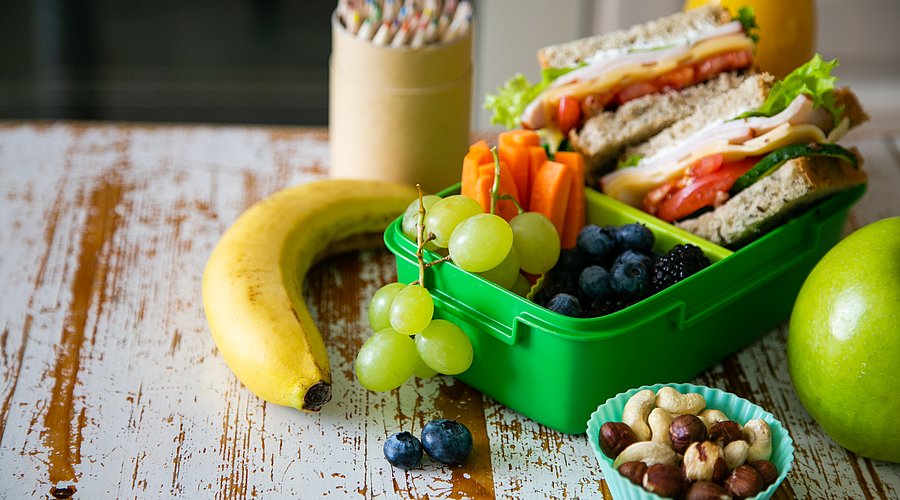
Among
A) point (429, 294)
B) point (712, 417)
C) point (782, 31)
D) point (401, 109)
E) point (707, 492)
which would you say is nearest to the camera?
point (707, 492)

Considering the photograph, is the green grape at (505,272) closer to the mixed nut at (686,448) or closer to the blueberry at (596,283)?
the blueberry at (596,283)

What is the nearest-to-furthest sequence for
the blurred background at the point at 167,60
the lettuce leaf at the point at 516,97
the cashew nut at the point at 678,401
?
the cashew nut at the point at 678,401
the lettuce leaf at the point at 516,97
the blurred background at the point at 167,60

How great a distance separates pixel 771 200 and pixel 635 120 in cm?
26

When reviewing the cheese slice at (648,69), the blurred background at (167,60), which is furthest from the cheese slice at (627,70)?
the blurred background at (167,60)

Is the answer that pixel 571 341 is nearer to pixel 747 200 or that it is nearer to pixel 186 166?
pixel 747 200

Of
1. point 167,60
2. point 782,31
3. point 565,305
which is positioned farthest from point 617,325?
point 167,60

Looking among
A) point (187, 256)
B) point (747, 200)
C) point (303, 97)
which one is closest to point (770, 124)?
point (747, 200)

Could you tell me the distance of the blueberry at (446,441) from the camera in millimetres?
1010

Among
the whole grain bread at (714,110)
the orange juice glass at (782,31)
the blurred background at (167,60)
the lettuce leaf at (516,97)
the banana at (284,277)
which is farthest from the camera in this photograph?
the blurred background at (167,60)

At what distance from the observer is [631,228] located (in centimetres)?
117

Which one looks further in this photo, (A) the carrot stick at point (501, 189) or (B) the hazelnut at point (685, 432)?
(A) the carrot stick at point (501, 189)

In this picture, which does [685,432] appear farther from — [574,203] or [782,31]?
[782,31]

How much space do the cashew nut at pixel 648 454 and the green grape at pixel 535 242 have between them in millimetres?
274

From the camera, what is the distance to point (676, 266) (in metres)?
1.09
